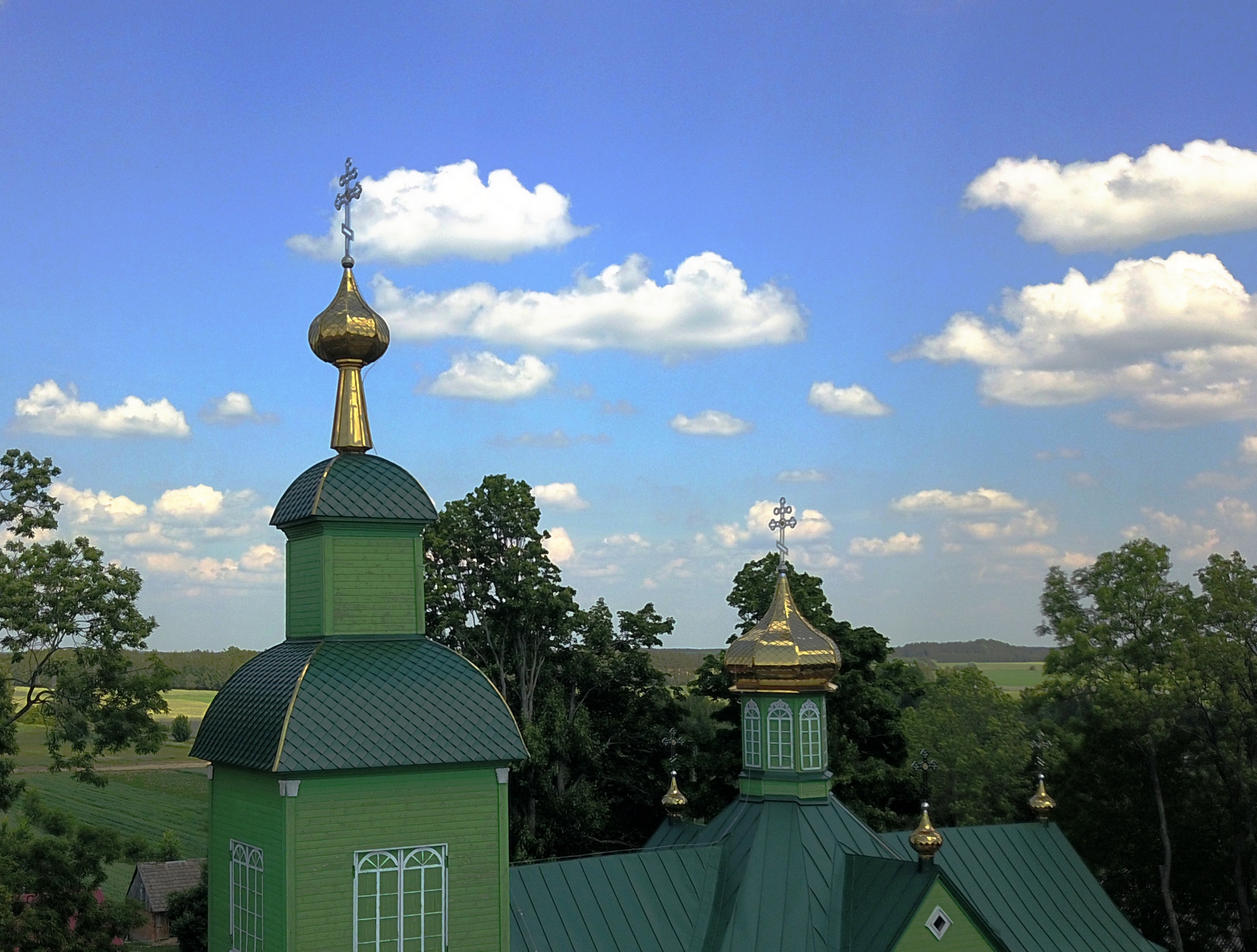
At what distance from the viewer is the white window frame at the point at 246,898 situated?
47.5 ft

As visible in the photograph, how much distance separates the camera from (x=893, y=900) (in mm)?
17781

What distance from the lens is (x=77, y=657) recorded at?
88.6ft

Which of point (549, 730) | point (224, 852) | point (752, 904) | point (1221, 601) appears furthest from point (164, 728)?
point (1221, 601)

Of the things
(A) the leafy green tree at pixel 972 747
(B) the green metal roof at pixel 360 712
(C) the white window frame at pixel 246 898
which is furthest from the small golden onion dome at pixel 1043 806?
(A) the leafy green tree at pixel 972 747

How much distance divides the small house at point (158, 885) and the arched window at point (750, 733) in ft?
75.8

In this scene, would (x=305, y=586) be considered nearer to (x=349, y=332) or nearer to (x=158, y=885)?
(x=349, y=332)

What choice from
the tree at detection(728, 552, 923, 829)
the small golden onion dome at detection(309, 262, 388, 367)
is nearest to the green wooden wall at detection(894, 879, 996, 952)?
the small golden onion dome at detection(309, 262, 388, 367)

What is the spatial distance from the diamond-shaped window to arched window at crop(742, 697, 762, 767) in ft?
12.3

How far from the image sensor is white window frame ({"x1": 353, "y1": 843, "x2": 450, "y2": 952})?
14047 mm

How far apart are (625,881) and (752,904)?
1885mm

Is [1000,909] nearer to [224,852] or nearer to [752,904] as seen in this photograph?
[752,904]

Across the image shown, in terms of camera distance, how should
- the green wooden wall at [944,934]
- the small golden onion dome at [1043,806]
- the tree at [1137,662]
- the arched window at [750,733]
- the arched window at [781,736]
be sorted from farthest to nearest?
the tree at [1137,662] → the small golden onion dome at [1043,806] → the arched window at [750,733] → the arched window at [781,736] → the green wooden wall at [944,934]

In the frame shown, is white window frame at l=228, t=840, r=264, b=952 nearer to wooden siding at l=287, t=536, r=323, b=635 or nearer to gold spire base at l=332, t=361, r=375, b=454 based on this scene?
wooden siding at l=287, t=536, r=323, b=635

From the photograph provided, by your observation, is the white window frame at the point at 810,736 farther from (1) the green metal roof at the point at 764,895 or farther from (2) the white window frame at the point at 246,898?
(2) the white window frame at the point at 246,898
